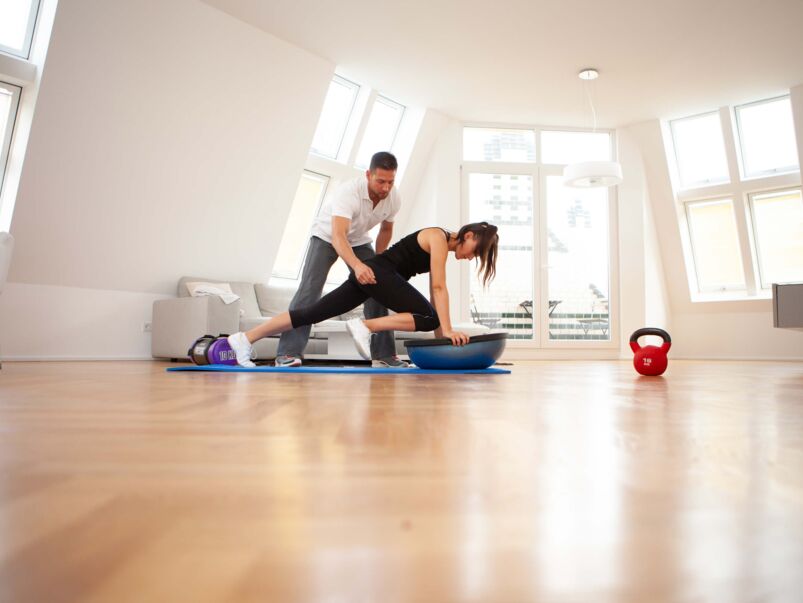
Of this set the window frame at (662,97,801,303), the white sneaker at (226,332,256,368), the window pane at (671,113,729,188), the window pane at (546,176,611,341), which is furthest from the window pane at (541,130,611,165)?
the white sneaker at (226,332,256,368)

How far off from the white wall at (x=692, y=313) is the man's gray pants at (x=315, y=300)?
21.8 feet

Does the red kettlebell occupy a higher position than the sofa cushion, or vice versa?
the sofa cushion

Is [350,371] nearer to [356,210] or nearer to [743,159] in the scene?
[356,210]

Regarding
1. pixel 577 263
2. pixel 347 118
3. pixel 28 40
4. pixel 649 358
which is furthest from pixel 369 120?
pixel 649 358

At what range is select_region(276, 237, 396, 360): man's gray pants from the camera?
3.63m

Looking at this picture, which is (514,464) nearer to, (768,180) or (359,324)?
(359,324)

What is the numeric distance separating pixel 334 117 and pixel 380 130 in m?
0.87

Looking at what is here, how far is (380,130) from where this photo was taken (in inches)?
343

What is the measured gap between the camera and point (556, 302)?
9148 millimetres

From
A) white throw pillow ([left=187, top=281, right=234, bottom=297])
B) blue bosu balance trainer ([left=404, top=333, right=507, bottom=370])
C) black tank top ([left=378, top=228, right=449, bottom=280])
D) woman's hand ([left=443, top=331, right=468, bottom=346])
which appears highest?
white throw pillow ([left=187, top=281, right=234, bottom=297])

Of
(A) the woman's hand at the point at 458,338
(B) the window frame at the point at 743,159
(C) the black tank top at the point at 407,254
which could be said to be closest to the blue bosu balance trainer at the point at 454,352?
(A) the woman's hand at the point at 458,338

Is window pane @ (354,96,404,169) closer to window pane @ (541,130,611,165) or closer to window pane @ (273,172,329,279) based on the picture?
window pane @ (273,172,329,279)

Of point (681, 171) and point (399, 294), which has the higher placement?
point (681, 171)

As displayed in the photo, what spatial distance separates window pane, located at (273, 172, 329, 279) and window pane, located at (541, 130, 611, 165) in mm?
3482
